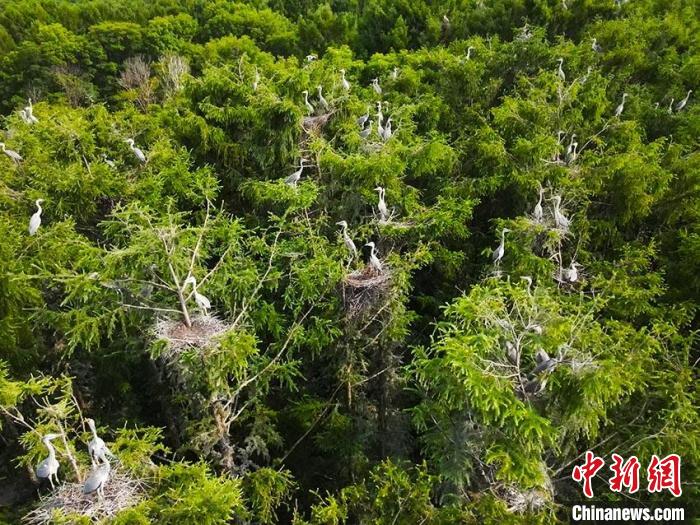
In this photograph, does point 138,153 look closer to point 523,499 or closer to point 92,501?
point 92,501

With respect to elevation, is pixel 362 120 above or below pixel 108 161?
below

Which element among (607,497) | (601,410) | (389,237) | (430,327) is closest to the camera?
(601,410)

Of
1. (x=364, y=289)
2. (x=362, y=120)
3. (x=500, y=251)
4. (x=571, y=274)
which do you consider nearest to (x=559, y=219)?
(x=571, y=274)

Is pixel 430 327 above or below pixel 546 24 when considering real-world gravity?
below

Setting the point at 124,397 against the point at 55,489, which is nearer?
the point at 55,489

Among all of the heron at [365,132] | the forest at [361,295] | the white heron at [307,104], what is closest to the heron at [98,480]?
the forest at [361,295]

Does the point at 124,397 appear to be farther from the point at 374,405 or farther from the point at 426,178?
the point at 426,178

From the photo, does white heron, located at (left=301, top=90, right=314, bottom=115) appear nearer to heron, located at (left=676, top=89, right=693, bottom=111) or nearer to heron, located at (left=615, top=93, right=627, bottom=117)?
heron, located at (left=615, top=93, right=627, bottom=117)

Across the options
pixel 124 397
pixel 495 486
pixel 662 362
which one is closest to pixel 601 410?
pixel 495 486
